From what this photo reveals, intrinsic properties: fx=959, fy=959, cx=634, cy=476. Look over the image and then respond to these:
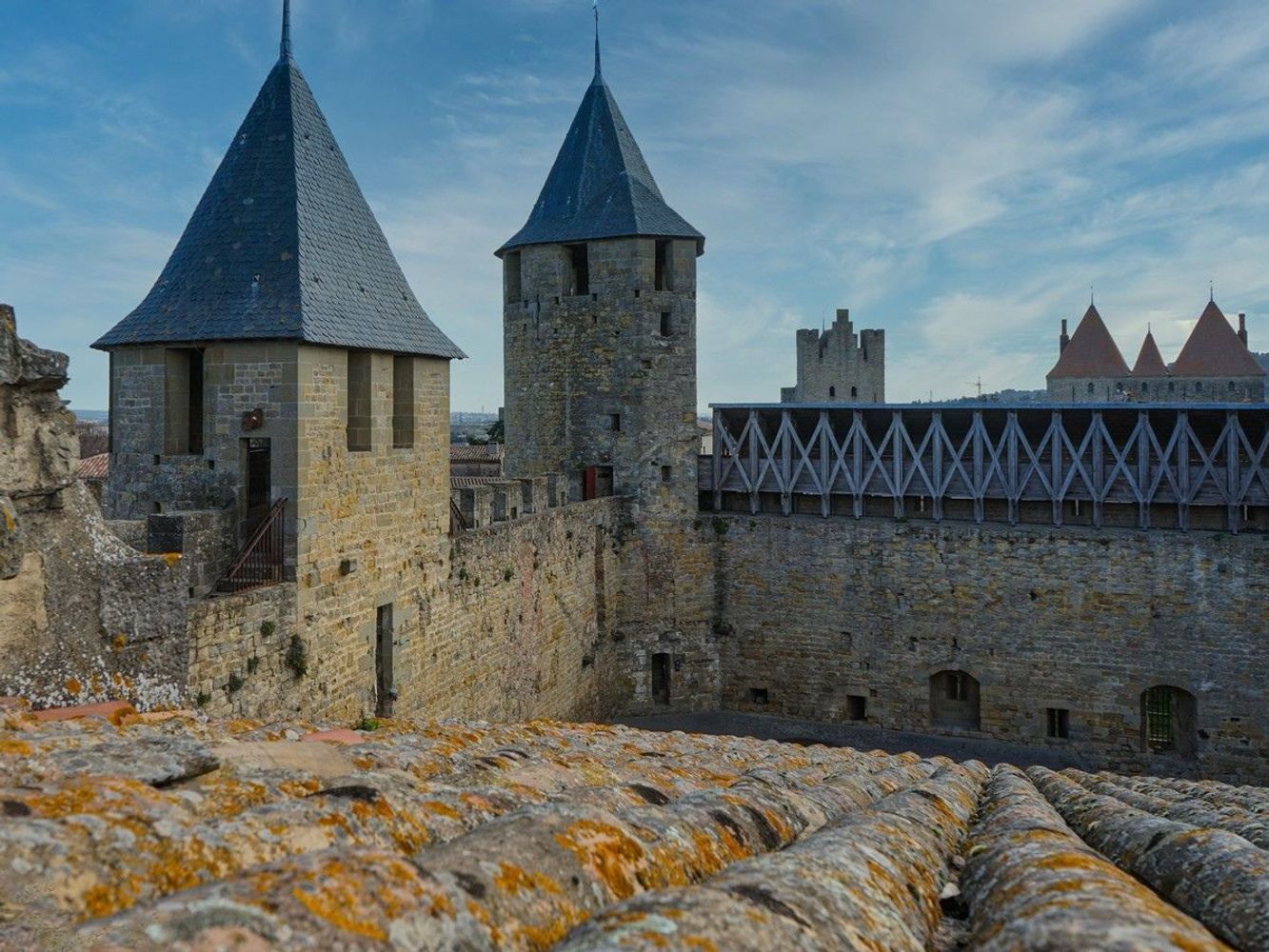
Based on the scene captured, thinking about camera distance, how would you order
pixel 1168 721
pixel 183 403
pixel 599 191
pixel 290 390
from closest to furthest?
pixel 290 390 < pixel 183 403 < pixel 1168 721 < pixel 599 191

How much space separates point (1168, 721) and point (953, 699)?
136 inches

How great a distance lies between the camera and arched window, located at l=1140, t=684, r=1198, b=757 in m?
15.6

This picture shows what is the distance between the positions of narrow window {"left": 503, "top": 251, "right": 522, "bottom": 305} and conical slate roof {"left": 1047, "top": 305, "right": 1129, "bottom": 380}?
35.3 meters

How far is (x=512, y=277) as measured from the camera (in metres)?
18.6

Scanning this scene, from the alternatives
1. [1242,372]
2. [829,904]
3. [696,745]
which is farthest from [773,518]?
[1242,372]

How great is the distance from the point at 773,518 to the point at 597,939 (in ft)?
53.0

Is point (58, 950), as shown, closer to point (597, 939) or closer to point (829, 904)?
point (597, 939)

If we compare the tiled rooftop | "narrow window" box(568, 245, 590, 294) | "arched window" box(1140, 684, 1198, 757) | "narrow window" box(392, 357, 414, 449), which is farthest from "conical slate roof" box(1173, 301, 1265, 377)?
the tiled rooftop

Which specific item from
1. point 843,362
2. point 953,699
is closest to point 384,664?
point 953,699

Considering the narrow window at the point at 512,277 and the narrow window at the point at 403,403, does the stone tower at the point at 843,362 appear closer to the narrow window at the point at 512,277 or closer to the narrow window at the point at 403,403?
the narrow window at the point at 512,277

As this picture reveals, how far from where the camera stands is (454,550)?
1183 centimetres

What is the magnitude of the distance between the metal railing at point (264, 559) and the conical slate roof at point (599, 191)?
10319mm

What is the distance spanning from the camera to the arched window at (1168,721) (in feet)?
51.0

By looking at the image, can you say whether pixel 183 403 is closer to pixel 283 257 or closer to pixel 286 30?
pixel 283 257
